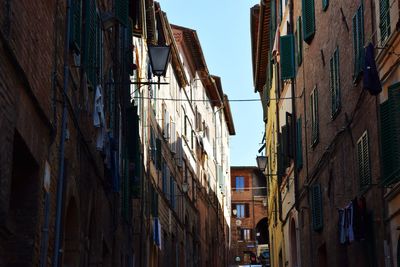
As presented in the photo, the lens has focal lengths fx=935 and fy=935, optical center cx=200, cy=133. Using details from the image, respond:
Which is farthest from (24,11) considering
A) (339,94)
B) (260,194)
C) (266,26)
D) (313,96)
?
(260,194)

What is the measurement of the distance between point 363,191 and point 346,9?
11.8 ft

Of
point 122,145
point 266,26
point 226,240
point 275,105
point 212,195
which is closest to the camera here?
point 122,145

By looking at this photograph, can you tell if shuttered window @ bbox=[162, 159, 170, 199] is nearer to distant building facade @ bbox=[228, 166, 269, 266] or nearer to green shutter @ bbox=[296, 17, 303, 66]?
green shutter @ bbox=[296, 17, 303, 66]

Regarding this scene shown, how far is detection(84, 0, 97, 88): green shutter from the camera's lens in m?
14.1

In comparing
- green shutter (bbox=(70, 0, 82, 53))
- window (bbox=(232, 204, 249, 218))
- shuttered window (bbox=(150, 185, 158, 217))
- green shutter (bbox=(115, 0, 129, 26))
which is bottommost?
shuttered window (bbox=(150, 185, 158, 217))

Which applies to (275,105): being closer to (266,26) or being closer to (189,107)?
(266,26)

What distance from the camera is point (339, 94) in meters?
18.0

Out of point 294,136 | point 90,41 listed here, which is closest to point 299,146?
point 294,136

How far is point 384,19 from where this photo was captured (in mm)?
13789

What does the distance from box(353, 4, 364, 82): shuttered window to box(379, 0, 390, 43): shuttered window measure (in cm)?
120

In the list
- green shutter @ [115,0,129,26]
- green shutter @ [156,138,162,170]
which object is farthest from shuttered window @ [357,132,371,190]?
green shutter @ [156,138,162,170]

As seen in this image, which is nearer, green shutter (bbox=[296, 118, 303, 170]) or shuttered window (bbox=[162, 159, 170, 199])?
green shutter (bbox=[296, 118, 303, 170])

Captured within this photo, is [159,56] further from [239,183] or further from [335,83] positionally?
[239,183]

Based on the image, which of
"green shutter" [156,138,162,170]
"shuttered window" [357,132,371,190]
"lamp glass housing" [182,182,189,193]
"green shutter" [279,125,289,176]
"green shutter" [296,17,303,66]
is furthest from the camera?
"lamp glass housing" [182,182,189,193]
